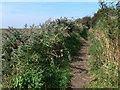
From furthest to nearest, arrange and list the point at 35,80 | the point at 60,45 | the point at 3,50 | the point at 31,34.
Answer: the point at 60,45, the point at 31,34, the point at 3,50, the point at 35,80

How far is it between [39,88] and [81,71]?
7.41ft

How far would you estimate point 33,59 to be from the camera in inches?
202

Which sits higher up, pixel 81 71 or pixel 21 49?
pixel 21 49

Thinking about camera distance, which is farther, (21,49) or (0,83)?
(21,49)

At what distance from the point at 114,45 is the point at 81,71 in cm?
155

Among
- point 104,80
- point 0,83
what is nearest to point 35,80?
point 0,83

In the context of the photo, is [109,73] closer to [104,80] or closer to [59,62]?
[104,80]

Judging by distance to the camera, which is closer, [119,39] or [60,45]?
[119,39]

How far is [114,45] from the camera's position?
5.36 m

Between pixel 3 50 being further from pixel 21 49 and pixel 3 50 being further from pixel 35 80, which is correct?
pixel 35 80

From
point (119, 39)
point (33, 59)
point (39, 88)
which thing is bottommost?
point (39, 88)

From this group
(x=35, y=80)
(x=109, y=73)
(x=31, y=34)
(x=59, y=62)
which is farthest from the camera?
(x=59, y=62)

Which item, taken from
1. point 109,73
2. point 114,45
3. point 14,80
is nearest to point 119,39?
point 114,45

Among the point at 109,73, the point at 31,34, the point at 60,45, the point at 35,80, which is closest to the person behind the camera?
the point at 35,80
